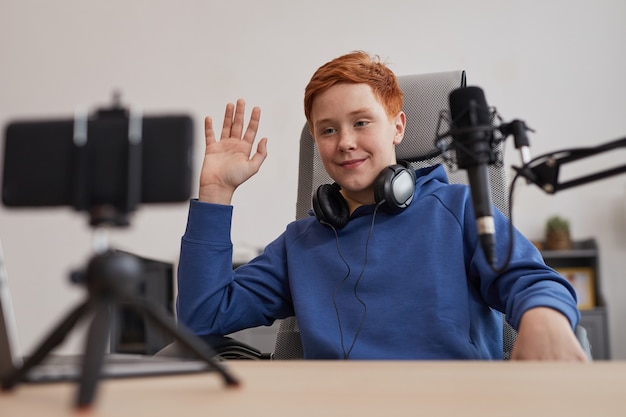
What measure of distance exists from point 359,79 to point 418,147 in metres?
0.25

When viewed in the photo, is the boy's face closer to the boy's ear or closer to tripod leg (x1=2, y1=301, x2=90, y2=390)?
the boy's ear

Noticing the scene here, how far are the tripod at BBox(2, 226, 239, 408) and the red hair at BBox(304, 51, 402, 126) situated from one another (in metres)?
0.94

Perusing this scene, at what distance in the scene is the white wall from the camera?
3580mm

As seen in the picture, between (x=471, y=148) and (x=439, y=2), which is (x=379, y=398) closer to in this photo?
(x=471, y=148)

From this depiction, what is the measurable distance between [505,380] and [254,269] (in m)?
0.92

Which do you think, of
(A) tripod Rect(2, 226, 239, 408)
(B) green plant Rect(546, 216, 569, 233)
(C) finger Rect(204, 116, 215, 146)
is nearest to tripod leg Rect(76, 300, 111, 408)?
(A) tripod Rect(2, 226, 239, 408)

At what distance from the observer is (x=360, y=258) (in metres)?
1.31

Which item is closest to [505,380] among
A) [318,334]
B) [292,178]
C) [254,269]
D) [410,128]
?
[318,334]

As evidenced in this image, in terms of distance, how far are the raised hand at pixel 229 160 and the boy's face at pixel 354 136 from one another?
0.15 m

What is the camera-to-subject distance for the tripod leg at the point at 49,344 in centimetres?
51

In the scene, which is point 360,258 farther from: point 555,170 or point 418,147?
point 555,170

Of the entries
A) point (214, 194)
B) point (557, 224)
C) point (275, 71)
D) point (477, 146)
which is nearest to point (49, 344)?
point (477, 146)

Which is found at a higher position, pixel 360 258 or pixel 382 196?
pixel 382 196

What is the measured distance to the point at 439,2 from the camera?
3764 mm
